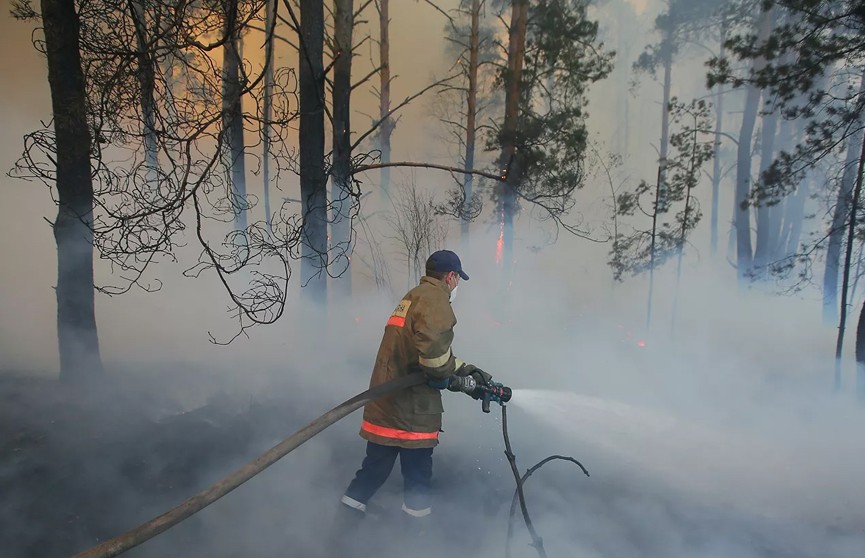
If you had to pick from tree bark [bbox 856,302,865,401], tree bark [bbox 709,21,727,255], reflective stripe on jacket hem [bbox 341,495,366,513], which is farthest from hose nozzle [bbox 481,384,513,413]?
tree bark [bbox 709,21,727,255]

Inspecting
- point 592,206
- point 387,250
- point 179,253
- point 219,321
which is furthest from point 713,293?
point 179,253

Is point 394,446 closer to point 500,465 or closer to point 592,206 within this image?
point 500,465

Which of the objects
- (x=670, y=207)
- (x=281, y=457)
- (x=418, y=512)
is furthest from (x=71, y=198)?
(x=670, y=207)

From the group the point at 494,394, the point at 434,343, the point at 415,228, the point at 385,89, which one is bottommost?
the point at 494,394

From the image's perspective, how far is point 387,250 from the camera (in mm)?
11500

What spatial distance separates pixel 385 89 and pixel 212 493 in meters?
13.0

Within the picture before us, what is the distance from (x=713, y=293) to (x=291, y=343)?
10261mm

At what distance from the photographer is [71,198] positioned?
4.72 meters

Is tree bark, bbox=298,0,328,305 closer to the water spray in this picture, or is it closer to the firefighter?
the firefighter

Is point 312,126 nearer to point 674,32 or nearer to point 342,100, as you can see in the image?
point 342,100

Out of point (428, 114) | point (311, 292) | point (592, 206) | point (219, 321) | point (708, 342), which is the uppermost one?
point (428, 114)

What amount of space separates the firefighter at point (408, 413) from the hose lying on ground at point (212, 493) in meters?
0.29

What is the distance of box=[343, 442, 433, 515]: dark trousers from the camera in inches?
145

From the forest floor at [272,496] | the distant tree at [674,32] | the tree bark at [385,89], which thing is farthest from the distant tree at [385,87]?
the forest floor at [272,496]
